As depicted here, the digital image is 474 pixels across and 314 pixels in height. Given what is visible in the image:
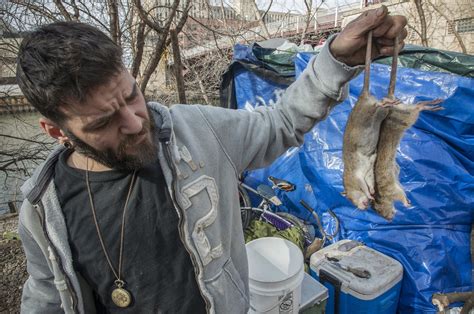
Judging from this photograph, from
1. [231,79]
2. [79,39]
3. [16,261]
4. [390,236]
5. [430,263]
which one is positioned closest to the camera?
[79,39]

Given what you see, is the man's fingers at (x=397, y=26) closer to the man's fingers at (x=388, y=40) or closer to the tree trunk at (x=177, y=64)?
the man's fingers at (x=388, y=40)

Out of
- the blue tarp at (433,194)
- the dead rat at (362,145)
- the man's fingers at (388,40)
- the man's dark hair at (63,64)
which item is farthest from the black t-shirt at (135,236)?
the blue tarp at (433,194)

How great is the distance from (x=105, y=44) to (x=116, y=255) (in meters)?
0.96

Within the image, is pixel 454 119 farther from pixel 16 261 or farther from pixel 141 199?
pixel 16 261

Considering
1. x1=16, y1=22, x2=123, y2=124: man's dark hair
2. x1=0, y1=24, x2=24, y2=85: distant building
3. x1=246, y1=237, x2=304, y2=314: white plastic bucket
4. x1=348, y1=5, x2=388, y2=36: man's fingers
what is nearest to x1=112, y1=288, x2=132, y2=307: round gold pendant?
x1=16, y1=22, x2=123, y2=124: man's dark hair

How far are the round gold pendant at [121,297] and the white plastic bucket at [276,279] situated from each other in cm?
109

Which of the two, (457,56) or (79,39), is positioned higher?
(79,39)

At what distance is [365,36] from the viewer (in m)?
1.28

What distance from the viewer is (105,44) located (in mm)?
1235

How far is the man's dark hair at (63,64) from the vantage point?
1151mm

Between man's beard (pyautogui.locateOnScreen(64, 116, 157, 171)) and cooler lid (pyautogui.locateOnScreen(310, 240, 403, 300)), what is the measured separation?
7.88 ft

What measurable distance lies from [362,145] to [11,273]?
4.75 m

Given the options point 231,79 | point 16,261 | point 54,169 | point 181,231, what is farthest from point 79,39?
point 231,79

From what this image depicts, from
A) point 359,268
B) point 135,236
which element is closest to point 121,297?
point 135,236
